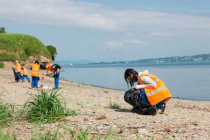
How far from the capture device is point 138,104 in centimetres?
961

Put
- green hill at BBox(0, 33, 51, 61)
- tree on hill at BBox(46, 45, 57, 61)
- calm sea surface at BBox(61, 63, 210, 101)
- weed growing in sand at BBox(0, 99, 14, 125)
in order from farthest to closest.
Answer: tree on hill at BBox(46, 45, 57, 61), green hill at BBox(0, 33, 51, 61), calm sea surface at BBox(61, 63, 210, 101), weed growing in sand at BBox(0, 99, 14, 125)

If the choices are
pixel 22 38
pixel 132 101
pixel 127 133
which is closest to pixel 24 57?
pixel 22 38

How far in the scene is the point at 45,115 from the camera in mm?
8062

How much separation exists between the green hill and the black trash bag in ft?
112

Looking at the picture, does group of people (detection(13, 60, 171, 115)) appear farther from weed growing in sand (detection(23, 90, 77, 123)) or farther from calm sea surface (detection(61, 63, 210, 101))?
calm sea surface (detection(61, 63, 210, 101))

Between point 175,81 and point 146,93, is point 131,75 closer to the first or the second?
point 146,93

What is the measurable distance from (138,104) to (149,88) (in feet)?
1.72

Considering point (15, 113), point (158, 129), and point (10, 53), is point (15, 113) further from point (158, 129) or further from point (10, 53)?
point (10, 53)

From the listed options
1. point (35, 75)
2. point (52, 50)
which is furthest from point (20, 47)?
point (35, 75)

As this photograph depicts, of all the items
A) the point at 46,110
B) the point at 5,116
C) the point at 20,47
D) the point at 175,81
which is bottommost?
the point at 175,81

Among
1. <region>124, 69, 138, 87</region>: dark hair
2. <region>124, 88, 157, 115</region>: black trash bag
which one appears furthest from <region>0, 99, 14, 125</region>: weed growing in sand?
<region>124, 88, 157, 115</region>: black trash bag

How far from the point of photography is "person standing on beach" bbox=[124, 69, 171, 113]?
9391 mm

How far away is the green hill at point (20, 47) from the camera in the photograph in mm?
43438

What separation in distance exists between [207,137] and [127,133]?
56.7 inches
